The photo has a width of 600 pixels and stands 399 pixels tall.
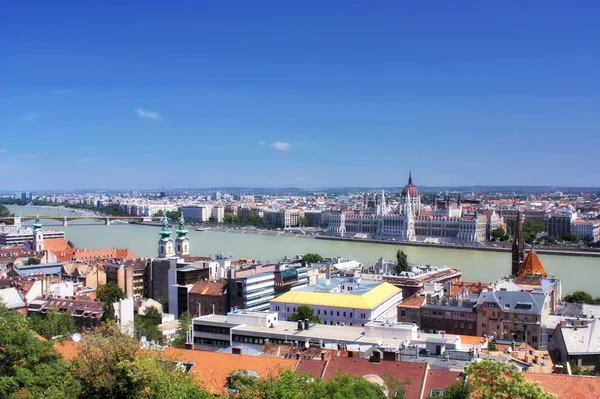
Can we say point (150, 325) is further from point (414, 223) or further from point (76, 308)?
point (414, 223)

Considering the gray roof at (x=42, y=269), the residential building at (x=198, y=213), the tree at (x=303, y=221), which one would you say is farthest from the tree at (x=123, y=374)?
the residential building at (x=198, y=213)

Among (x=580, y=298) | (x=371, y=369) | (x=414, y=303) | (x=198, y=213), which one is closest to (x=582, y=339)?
(x=414, y=303)

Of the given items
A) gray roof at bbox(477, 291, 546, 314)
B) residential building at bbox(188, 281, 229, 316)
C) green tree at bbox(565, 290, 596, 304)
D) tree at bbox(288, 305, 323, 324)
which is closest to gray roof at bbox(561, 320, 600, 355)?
gray roof at bbox(477, 291, 546, 314)

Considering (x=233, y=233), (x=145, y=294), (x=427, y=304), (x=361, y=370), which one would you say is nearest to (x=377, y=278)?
(x=427, y=304)

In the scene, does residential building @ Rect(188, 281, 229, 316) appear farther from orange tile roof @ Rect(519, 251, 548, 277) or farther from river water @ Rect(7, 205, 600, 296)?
river water @ Rect(7, 205, 600, 296)

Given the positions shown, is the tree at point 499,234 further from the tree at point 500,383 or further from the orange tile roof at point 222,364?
the tree at point 500,383
